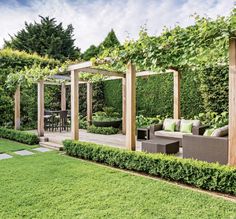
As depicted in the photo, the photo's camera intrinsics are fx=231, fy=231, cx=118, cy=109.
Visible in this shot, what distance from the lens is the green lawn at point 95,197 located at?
320 cm

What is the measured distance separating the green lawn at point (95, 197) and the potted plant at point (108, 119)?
18.0ft

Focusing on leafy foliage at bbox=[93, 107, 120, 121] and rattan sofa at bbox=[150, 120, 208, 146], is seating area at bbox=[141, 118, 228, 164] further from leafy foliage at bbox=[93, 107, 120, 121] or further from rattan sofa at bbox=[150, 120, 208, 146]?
leafy foliage at bbox=[93, 107, 120, 121]

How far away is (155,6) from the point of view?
28.1 feet

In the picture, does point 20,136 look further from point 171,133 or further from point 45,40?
point 45,40

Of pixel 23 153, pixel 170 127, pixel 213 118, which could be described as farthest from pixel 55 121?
pixel 213 118

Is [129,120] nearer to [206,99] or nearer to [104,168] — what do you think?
[104,168]

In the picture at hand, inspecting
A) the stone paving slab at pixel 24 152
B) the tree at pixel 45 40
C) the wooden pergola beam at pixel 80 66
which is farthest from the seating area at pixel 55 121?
the tree at pixel 45 40

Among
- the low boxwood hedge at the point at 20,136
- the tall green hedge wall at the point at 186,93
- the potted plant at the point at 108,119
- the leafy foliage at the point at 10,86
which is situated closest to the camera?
the low boxwood hedge at the point at 20,136

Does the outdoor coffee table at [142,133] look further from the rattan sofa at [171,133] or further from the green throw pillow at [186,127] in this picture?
the green throw pillow at [186,127]

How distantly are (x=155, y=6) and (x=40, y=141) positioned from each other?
260 inches

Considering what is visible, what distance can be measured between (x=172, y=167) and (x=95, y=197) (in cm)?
165

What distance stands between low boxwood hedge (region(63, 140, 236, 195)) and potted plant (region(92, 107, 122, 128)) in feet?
14.7

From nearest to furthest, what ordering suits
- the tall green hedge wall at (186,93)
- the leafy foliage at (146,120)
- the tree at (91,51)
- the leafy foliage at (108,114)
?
the tall green hedge wall at (186,93) < the leafy foliage at (146,120) < the leafy foliage at (108,114) < the tree at (91,51)

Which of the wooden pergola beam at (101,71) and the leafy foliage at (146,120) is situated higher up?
the wooden pergola beam at (101,71)
